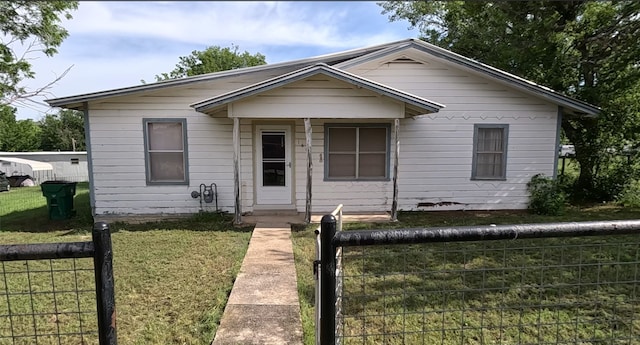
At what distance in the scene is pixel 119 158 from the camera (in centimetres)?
802

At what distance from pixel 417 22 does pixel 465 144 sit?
15.0m

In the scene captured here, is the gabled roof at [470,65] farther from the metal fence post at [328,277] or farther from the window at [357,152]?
the metal fence post at [328,277]

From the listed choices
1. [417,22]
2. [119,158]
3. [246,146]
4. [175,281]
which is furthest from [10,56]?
[417,22]

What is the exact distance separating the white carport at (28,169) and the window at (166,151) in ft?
43.6

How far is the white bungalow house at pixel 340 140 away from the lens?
782cm

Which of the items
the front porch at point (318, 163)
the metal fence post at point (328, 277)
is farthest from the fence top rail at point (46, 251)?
the front porch at point (318, 163)

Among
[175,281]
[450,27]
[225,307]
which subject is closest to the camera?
[225,307]

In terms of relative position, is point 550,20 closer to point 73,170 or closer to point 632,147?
point 632,147

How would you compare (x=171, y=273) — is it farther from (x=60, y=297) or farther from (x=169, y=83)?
(x=169, y=83)

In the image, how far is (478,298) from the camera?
401 centimetres

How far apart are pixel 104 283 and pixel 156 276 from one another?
3.32 metres

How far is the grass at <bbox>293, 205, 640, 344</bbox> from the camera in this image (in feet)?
8.01

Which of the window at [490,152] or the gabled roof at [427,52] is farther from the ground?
the gabled roof at [427,52]

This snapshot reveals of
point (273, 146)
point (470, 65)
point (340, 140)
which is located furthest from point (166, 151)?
point (470, 65)
